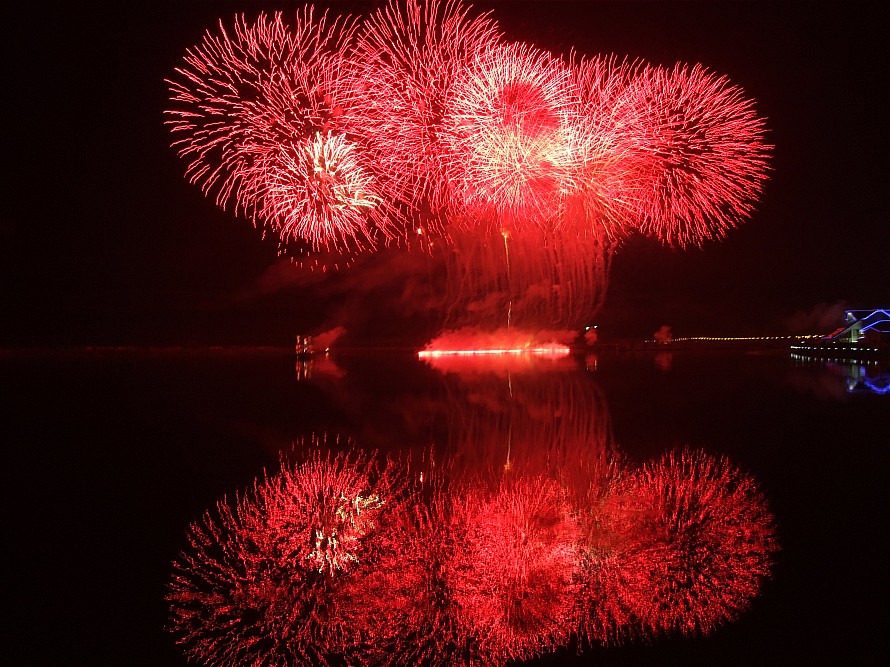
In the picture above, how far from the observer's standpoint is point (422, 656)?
140 inches

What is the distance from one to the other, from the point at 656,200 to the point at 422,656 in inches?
600

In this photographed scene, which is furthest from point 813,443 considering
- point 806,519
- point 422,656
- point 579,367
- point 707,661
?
point 579,367

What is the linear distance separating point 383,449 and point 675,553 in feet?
13.5

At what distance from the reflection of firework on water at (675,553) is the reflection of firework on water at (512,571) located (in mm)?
201

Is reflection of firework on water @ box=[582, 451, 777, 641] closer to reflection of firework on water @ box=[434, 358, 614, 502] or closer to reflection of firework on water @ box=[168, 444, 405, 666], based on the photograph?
reflection of firework on water @ box=[434, 358, 614, 502]

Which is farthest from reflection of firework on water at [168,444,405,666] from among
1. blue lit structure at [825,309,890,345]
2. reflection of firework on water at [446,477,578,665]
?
blue lit structure at [825,309,890,345]

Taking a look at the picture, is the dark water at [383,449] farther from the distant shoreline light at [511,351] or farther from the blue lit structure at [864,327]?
the blue lit structure at [864,327]

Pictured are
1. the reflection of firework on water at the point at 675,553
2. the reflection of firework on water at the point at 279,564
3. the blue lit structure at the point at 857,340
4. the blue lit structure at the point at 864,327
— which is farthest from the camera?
the blue lit structure at the point at 864,327

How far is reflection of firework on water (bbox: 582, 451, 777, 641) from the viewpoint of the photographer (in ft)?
12.9

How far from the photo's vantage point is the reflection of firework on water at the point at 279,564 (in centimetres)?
371

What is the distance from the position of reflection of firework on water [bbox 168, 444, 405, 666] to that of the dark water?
191mm

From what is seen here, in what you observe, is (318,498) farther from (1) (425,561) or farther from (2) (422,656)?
(2) (422,656)

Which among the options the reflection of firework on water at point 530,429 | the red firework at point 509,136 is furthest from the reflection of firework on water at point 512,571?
the red firework at point 509,136

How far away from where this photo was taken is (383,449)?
8.16 meters
